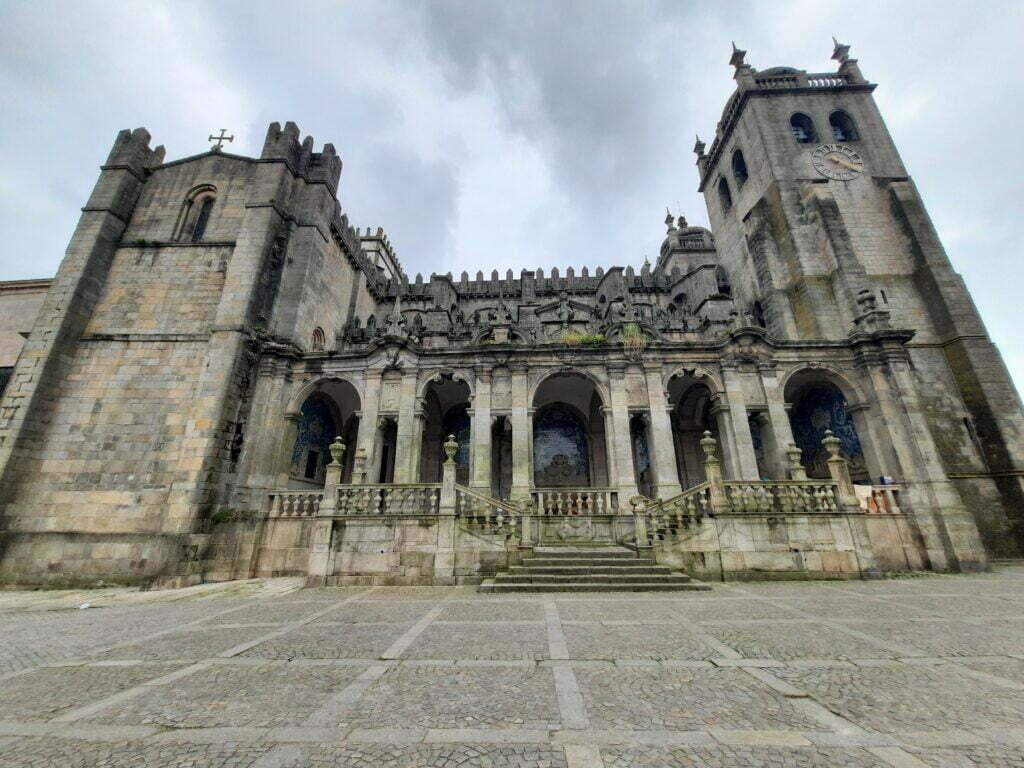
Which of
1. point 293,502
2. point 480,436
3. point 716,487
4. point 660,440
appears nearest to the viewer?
point 716,487

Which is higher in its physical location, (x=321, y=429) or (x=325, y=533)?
(x=321, y=429)

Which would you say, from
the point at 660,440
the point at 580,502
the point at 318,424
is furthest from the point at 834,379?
the point at 318,424

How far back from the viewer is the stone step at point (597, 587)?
9133 mm

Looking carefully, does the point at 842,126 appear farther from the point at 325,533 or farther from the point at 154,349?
the point at 154,349

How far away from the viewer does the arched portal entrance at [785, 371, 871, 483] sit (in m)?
16.0

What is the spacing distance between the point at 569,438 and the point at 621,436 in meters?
5.56

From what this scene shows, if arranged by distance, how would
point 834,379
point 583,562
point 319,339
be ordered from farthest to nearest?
point 319,339, point 834,379, point 583,562

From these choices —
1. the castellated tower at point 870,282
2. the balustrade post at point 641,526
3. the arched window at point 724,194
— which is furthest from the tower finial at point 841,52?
the balustrade post at point 641,526

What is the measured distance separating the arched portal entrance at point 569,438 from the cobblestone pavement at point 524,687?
11702 millimetres

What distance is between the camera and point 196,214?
57.4 ft

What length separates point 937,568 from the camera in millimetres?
12312

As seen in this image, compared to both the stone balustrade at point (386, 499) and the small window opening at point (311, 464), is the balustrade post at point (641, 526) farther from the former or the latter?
the small window opening at point (311, 464)

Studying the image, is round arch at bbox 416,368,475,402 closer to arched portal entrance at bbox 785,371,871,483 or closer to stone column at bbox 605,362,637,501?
stone column at bbox 605,362,637,501

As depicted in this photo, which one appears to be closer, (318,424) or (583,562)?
(583,562)
